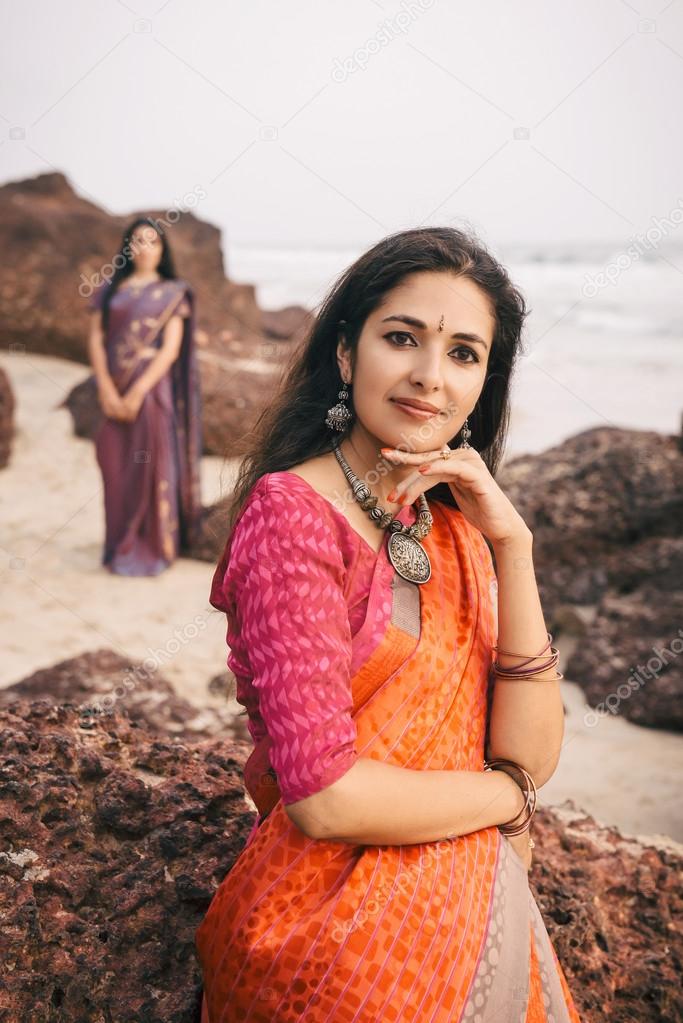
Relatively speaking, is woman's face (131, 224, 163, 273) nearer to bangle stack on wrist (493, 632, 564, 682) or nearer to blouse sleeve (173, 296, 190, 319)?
blouse sleeve (173, 296, 190, 319)

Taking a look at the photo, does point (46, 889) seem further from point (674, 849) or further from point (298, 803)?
point (674, 849)

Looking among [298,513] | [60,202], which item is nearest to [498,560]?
[298,513]

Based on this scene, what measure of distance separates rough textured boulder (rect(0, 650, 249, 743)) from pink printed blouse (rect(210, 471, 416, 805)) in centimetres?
241

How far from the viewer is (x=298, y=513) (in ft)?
4.83

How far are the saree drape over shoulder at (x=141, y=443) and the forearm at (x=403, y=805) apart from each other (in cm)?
547

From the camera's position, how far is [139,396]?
6.92 m

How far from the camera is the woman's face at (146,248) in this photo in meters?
6.73

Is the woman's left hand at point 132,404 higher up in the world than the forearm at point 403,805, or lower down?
lower down

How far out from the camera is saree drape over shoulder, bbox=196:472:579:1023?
4.55 ft

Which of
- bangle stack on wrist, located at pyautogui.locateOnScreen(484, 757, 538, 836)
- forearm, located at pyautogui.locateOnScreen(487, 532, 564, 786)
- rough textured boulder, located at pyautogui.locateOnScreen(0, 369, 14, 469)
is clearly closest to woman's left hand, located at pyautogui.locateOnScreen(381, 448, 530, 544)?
forearm, located at pyautogui.locateOnScreen(487, 532, 564, 786)

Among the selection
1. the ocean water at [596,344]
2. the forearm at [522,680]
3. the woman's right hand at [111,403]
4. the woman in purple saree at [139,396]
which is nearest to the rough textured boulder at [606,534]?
the woman in purple saree at [139,396]

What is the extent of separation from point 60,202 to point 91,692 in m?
11.2

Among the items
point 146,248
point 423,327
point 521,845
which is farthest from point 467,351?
point 146,248

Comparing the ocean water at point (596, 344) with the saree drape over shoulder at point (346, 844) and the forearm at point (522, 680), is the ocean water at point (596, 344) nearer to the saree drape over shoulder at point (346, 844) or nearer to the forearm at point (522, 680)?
the forearm at point (522, 680)
